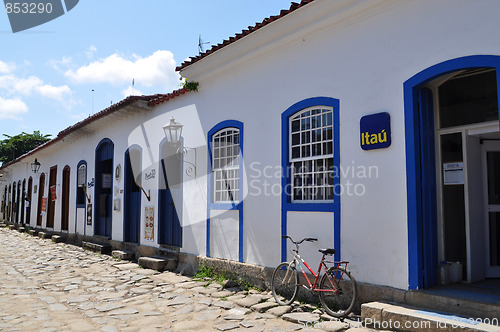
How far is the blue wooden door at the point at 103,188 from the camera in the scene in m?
13.1

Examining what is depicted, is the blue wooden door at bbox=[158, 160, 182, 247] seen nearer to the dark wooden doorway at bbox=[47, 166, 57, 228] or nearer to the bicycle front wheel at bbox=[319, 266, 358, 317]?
the bicycle front wheel at bbox=[319, 266, 358, 317]

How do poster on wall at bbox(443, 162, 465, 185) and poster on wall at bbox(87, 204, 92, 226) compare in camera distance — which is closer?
poster on wall at bbox(443, 162, 465, 185)

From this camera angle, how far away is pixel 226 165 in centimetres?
833

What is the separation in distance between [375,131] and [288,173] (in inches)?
70.0

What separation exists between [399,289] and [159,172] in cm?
669

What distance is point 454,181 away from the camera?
18.5ft

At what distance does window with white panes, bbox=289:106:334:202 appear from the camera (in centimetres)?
636

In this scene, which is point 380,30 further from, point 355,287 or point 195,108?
point 195,108

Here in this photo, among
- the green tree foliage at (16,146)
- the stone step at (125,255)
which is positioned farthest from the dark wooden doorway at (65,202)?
the green tree foliage at (16,146)

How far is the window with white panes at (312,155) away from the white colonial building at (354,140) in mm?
23

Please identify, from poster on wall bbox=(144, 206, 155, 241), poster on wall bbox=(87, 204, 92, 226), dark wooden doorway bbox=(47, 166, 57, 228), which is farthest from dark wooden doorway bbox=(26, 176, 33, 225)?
poster on wall bbox=(144, 206, 155, 241)

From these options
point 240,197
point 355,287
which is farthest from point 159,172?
point 355,287

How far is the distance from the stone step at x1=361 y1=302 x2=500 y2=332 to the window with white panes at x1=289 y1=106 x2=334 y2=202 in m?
1.91

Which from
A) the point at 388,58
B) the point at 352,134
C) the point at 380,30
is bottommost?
the point at 352,134
